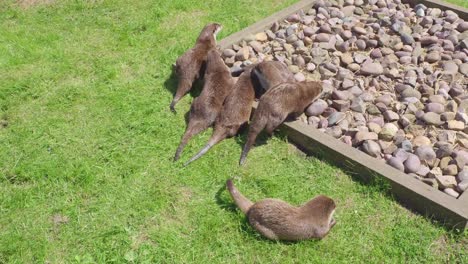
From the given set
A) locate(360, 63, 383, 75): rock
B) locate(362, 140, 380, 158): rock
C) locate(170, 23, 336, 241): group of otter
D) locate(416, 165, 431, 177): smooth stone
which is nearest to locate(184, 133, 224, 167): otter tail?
locate(170, 23, 336, 241): group of otter

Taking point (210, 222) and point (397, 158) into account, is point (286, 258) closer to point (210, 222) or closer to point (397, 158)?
point (210, 222)

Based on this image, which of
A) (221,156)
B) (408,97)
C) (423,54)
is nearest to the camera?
(221,156)

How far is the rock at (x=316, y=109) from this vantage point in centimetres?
481

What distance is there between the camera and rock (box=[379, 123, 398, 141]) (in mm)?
4395

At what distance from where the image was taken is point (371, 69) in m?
5.33

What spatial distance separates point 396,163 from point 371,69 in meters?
1.66

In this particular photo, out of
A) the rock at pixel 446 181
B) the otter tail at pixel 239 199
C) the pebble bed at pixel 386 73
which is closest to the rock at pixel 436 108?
the pebble bed at pixel 386 73

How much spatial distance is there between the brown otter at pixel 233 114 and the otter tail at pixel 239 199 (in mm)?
706

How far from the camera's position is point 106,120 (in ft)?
16.6

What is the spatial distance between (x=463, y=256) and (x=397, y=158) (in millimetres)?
1048

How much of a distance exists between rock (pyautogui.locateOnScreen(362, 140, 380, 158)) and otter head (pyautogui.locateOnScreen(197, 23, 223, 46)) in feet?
8.27

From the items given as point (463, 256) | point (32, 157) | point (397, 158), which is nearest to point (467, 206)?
point (463, 256)

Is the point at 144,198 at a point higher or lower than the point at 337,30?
lower

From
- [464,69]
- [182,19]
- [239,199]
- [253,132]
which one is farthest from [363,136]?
[182,19]
